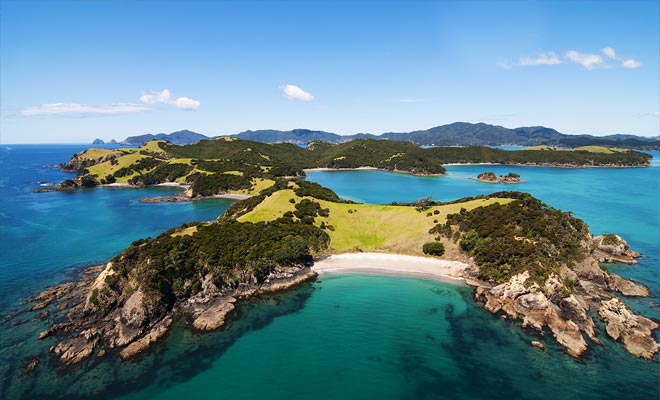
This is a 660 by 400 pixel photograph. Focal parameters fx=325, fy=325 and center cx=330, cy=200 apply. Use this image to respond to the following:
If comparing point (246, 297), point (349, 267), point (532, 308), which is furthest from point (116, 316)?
point (532, 308)

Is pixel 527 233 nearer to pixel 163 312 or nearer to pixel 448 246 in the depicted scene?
pixel 448 246

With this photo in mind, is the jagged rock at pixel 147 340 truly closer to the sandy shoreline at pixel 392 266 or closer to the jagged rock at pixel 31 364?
the jagged rock at pixel 31 364

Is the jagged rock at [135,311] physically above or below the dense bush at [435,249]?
below

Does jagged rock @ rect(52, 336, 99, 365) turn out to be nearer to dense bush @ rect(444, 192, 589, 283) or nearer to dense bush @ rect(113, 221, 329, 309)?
dense bush @ rect(113, 221, 329, 309)

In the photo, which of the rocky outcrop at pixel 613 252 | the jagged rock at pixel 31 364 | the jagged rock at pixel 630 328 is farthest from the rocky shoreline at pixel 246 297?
the rocky outcrop at pixel 613 252

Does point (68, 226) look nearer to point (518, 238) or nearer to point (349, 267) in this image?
point (349, 267)

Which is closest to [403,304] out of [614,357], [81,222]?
[614,357]

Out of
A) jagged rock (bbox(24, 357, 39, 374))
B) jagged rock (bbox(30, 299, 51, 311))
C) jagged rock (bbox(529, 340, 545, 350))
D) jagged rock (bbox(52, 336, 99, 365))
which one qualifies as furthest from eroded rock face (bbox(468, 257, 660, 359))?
jagged rock (bbox(30, 299, 51, 311))
